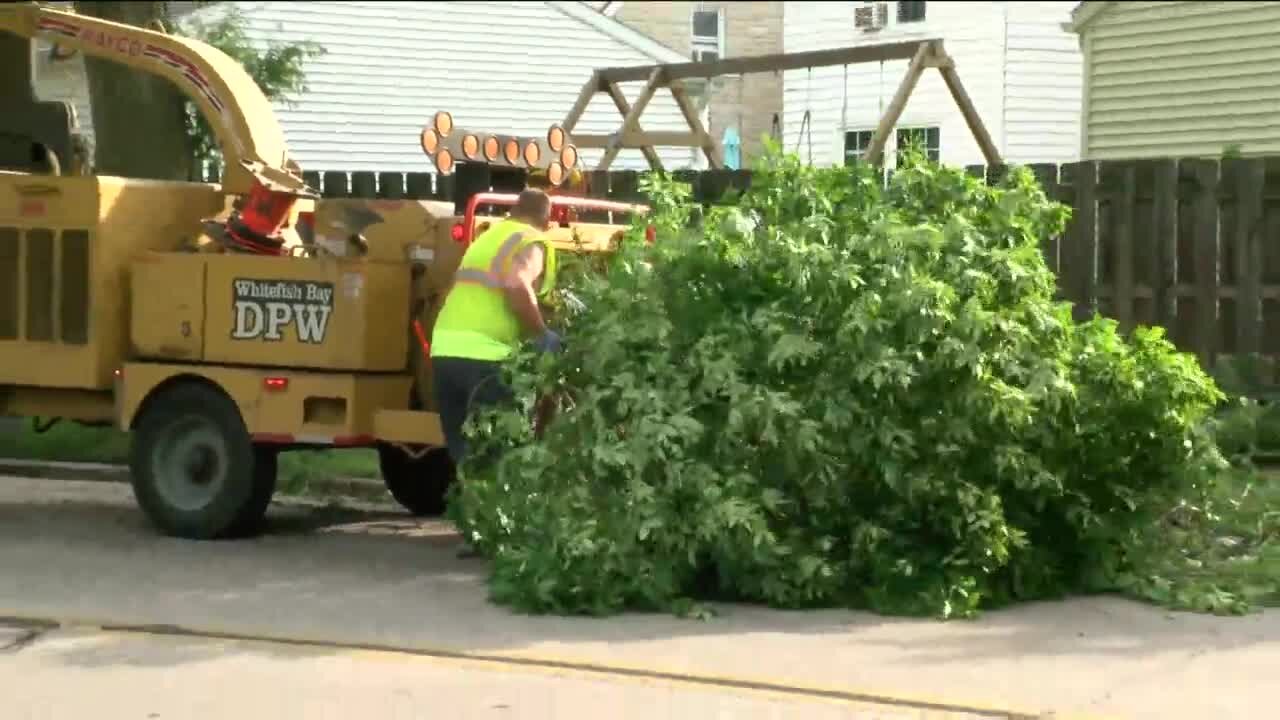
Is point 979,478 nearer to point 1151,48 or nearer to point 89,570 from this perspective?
point 89,570

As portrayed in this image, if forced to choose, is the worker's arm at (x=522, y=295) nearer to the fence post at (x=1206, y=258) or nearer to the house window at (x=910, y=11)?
the fence post at (x=1206, y=258)

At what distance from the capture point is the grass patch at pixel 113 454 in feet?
41.0

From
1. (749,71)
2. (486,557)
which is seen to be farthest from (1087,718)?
(749,71)

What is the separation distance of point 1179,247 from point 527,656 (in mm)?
7044

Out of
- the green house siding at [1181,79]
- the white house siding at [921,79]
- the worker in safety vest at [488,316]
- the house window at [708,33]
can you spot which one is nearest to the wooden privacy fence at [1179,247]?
the worker in safety vest at [488,316]

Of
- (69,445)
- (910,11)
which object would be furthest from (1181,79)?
(69,445)

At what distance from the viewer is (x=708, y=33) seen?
34.3 metres

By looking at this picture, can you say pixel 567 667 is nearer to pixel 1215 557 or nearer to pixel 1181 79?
pixel 1215 557

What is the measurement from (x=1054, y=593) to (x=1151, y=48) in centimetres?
1491

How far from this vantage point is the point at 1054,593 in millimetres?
8789

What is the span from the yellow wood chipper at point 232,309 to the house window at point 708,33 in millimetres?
23363

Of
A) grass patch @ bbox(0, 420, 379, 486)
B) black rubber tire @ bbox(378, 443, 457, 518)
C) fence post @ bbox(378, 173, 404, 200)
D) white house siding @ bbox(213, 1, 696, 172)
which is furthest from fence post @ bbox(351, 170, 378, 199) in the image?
white house siding @ bbox(213, 1, 696, 172)

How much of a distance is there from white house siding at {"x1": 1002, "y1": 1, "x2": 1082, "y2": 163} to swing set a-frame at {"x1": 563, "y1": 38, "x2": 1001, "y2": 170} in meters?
13.3

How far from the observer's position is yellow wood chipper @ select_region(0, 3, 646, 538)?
33.4 ft
